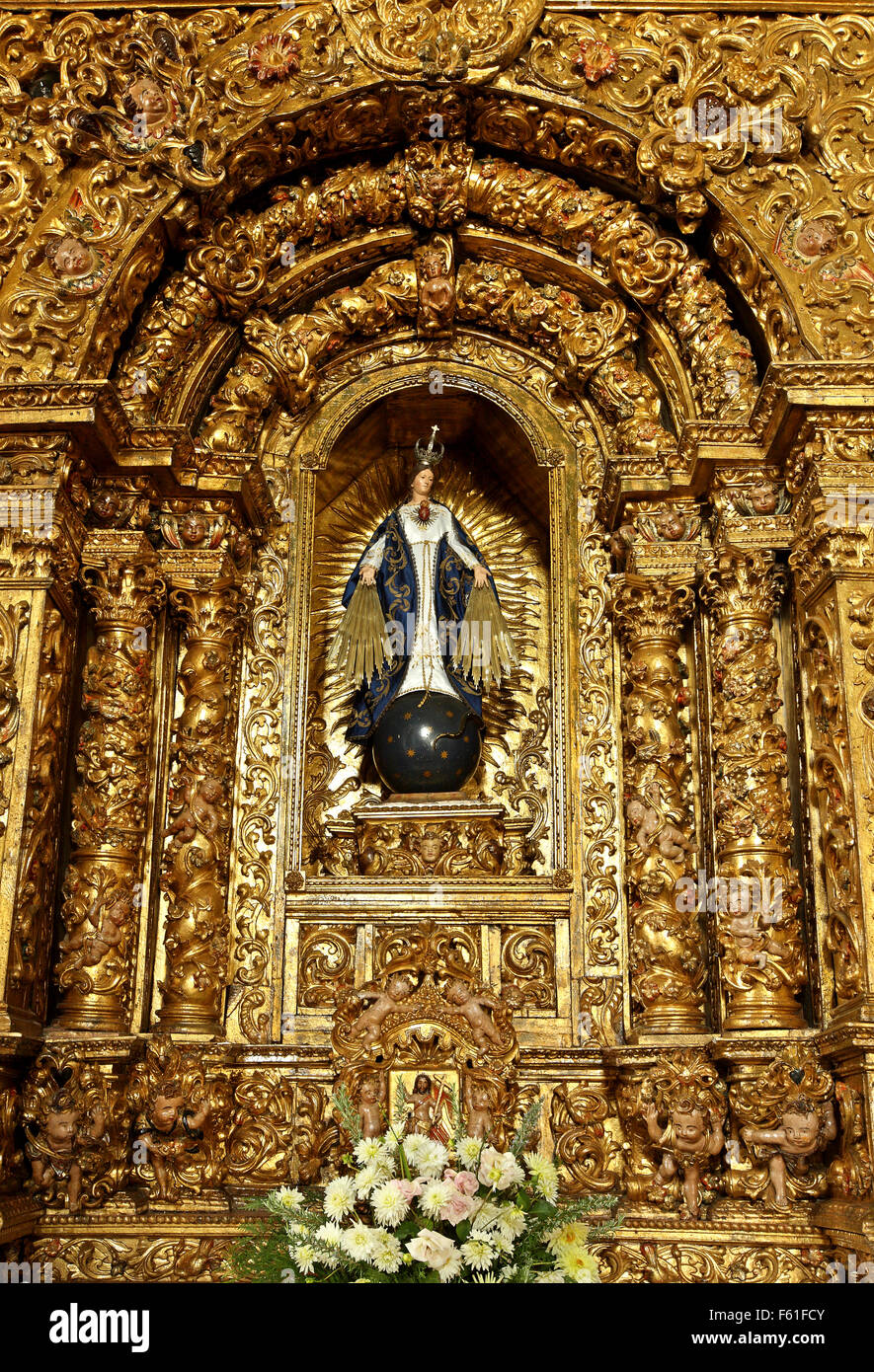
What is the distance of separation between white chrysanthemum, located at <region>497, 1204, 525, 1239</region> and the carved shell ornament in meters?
6.50

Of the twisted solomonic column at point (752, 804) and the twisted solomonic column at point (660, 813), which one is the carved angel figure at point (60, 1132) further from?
the twisted solomonic column at point (752, 804)

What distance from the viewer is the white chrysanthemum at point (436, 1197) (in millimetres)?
4230

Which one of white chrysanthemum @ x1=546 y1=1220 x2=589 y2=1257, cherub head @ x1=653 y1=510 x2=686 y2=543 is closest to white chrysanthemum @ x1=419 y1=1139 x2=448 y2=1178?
white chrysanthemum @ x1=546 y1=1220 x2=589 y2=1257

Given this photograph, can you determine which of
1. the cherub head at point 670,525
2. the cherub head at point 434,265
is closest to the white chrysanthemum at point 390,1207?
the cherub head at point 670,525

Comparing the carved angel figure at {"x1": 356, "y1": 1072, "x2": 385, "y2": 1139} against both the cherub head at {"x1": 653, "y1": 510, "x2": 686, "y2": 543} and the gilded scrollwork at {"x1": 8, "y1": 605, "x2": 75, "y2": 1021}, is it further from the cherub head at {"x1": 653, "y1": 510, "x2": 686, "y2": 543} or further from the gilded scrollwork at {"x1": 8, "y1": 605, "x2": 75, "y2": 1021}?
the cherub head at {"x1": 653, "y1": 510, "x2": 686, "y2": 543}

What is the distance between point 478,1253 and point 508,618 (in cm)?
550

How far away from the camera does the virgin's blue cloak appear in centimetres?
845

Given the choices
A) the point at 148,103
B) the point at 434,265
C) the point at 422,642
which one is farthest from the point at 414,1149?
the point at 148,103

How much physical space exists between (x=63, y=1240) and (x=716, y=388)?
586 centimetres

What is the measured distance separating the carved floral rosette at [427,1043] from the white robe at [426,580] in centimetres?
221

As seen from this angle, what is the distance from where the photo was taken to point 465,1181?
4.35 m

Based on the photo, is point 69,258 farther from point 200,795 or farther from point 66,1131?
point 66,1131

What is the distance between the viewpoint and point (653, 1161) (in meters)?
6.95

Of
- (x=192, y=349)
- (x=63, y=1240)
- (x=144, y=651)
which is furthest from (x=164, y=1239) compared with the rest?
(x=192, y=349)
